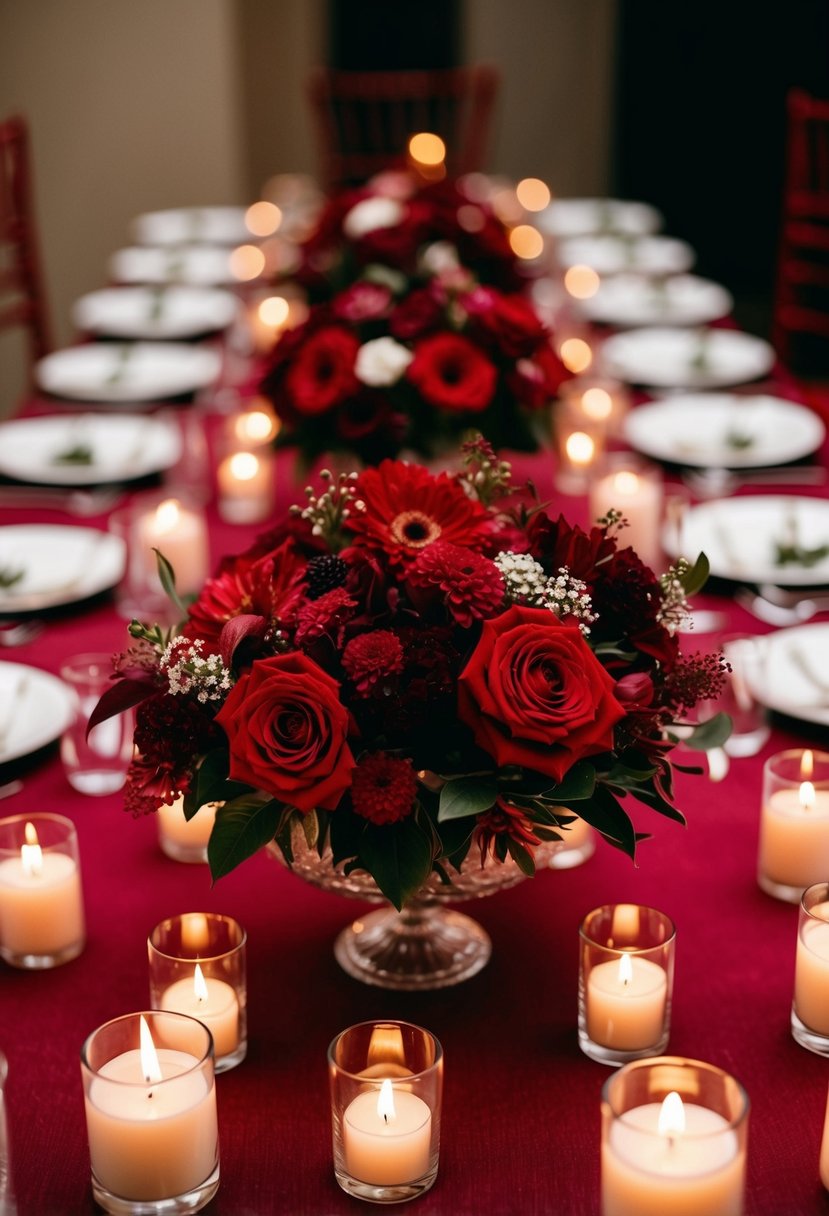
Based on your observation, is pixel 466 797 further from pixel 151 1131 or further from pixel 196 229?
pixel 196 229

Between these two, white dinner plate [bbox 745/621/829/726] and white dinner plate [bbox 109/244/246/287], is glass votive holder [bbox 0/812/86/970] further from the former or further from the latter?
white dinner plate [bbox 109/244/246/287]

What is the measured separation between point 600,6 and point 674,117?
1.95ft

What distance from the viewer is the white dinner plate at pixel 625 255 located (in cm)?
371

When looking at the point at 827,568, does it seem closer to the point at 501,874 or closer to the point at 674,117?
the point at 501,874

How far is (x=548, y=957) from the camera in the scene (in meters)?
1.18

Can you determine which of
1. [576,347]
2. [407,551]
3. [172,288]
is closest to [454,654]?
[407,551]

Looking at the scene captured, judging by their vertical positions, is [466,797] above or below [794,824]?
above

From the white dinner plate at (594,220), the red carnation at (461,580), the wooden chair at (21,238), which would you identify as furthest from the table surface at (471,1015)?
the white dinner plate at (594,220)

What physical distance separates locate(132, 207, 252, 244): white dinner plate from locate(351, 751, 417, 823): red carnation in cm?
350

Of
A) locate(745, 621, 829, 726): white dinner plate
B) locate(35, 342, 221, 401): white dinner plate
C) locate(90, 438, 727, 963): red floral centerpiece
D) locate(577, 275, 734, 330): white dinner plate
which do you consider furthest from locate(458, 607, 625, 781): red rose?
locate(577, 275, 734, 330): white dinner plate

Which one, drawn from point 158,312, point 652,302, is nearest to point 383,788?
point 158,312

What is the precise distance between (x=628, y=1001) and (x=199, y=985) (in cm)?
30

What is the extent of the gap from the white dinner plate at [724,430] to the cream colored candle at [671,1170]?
5.12 feet

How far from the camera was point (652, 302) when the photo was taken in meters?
3.34
